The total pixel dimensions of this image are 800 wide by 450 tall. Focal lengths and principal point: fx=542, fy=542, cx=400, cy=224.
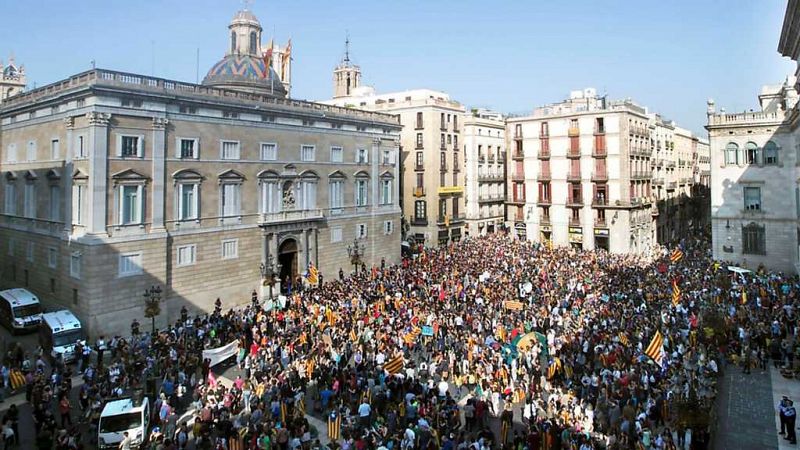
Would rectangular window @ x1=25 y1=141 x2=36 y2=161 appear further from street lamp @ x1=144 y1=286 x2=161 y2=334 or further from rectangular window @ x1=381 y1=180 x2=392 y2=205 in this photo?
rectangular window @ x1=381 y1=180 x2=392 y2=205

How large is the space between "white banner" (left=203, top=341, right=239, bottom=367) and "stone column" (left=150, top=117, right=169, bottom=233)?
31.6ft

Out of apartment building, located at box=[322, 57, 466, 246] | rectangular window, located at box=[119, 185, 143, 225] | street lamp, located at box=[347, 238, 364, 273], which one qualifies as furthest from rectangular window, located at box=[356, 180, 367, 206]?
rectangular window, located at box=[119, 185, 143, 225]

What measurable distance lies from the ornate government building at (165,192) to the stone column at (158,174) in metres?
0.05

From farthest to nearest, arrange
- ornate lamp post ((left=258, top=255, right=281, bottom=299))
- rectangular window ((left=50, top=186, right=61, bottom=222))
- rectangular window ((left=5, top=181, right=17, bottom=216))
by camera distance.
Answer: ornate lamp post ((left=258, top=255, right=281, bottom=299))
rectangular window ((left=5, top=181, right=17, bottom=216))
rectangular window ((left=50, top=186, right=61, bottom=222))

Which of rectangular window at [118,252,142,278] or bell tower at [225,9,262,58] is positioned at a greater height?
bell tower at [225,9,262,58]

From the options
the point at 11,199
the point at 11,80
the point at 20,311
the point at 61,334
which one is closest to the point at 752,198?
the point at 61,334

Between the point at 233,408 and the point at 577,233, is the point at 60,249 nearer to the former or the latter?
the point at 233,408

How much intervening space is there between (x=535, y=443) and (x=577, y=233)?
144 feet

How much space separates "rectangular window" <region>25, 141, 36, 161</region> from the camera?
31.8m

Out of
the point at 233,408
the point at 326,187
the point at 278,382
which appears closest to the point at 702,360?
the point at 278,382

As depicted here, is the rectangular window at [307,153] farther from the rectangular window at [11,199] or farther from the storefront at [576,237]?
the storefront at [576,237]

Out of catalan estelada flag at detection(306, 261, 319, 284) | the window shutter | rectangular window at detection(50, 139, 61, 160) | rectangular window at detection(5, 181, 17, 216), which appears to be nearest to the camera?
the window shutter

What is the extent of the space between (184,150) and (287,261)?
10823 millimetres

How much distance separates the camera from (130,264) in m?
27.8
